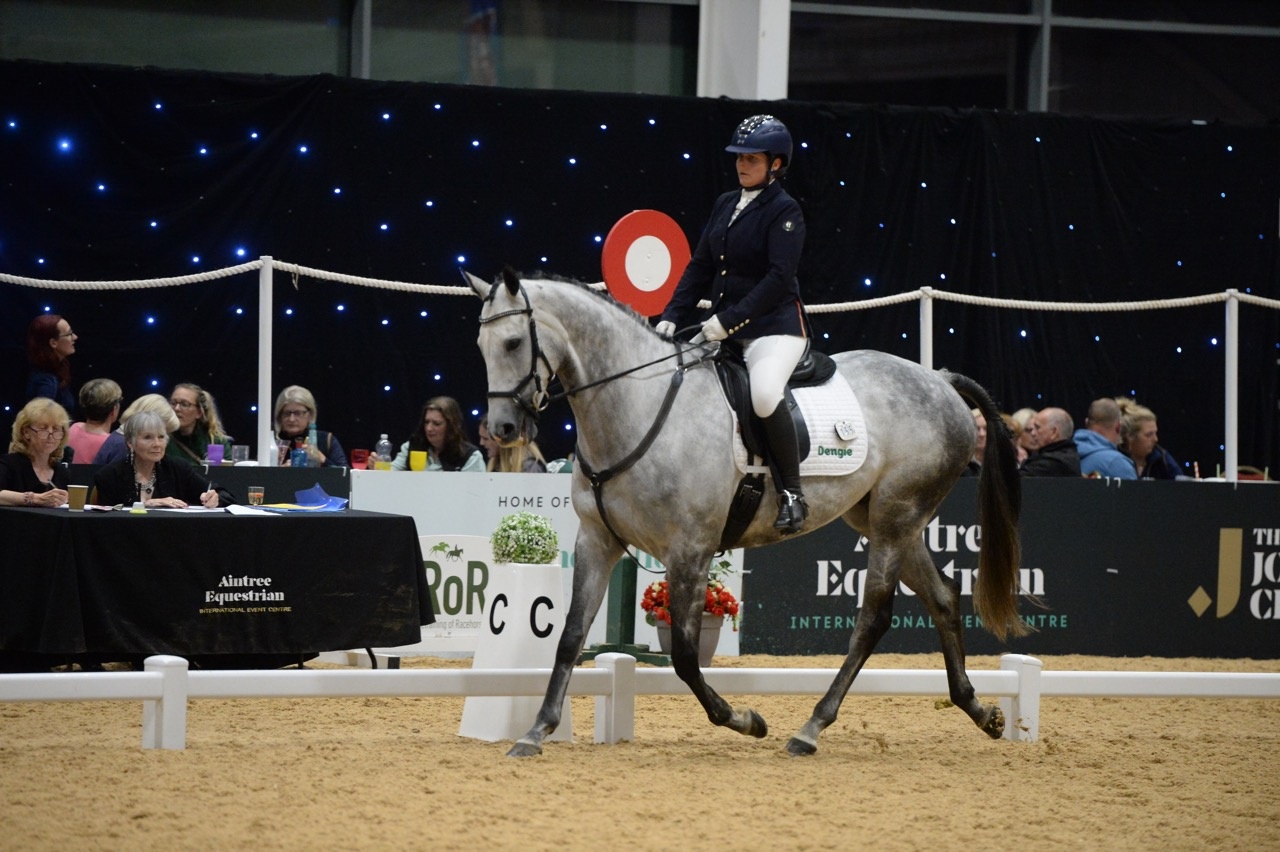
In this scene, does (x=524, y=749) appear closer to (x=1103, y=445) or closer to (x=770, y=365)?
(x=770, y=365)

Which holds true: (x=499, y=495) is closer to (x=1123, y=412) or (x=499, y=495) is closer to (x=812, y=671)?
(x=812, y=671)

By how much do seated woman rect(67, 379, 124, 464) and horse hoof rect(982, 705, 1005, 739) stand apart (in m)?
4.61

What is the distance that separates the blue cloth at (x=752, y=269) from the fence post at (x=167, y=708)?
2108 millimetres

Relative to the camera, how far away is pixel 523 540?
6.89 metres

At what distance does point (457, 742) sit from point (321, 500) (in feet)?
5.96

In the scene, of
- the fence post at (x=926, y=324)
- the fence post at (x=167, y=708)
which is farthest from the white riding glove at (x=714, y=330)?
the fence post at (x=926, y=324)

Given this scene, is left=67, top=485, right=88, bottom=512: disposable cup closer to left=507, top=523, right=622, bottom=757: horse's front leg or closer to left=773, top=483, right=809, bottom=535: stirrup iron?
left=507, top=523, right=622, bottom=757: horse's front leg

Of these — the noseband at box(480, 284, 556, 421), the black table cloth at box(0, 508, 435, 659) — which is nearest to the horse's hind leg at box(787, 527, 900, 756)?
the noseband at box(480, 284, 556, 421)

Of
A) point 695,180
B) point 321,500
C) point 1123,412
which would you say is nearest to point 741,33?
point 695,180

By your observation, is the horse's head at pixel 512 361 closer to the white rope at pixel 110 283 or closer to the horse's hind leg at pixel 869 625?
the horse's hind leg at pixel 869 625

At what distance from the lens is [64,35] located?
11.3 meters

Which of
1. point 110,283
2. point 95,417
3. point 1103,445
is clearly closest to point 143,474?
point 95,417

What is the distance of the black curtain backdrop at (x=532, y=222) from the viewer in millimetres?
10062

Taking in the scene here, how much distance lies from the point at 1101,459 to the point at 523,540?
447cm
